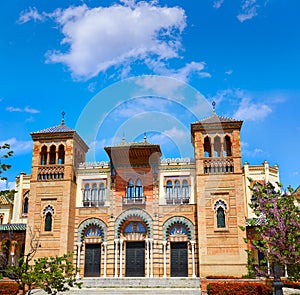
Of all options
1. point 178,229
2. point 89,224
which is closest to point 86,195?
point 89,224

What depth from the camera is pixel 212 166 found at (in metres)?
25.1

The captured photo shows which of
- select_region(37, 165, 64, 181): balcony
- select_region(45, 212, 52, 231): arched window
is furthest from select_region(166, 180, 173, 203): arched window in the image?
select_region(45, 212, 52, 231): arched window

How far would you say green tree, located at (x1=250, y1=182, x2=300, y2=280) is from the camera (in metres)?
14.1

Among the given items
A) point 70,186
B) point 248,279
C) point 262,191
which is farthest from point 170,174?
point 262,191

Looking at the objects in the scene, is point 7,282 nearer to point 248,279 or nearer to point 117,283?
point 117,283

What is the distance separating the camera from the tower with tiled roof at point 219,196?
2311 cm

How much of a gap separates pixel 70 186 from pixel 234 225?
10.2 m

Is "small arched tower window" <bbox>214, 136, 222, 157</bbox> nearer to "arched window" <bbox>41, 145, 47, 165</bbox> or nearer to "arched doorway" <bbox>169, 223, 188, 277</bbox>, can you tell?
"arched doorway" <bbox>169, 223, 188, 277</bbox>

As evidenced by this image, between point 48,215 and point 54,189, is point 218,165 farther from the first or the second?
point 48,215

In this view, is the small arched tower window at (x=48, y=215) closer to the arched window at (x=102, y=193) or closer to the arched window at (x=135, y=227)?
the arched window at (x=102, y=193)

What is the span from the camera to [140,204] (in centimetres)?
2555

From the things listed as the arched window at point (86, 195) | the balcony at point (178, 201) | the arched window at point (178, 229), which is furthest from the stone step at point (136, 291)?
the arched window at point (86, 195)

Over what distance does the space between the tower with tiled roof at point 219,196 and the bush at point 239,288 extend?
324 cm

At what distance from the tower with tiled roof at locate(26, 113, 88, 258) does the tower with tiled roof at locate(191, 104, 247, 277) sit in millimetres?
7842
